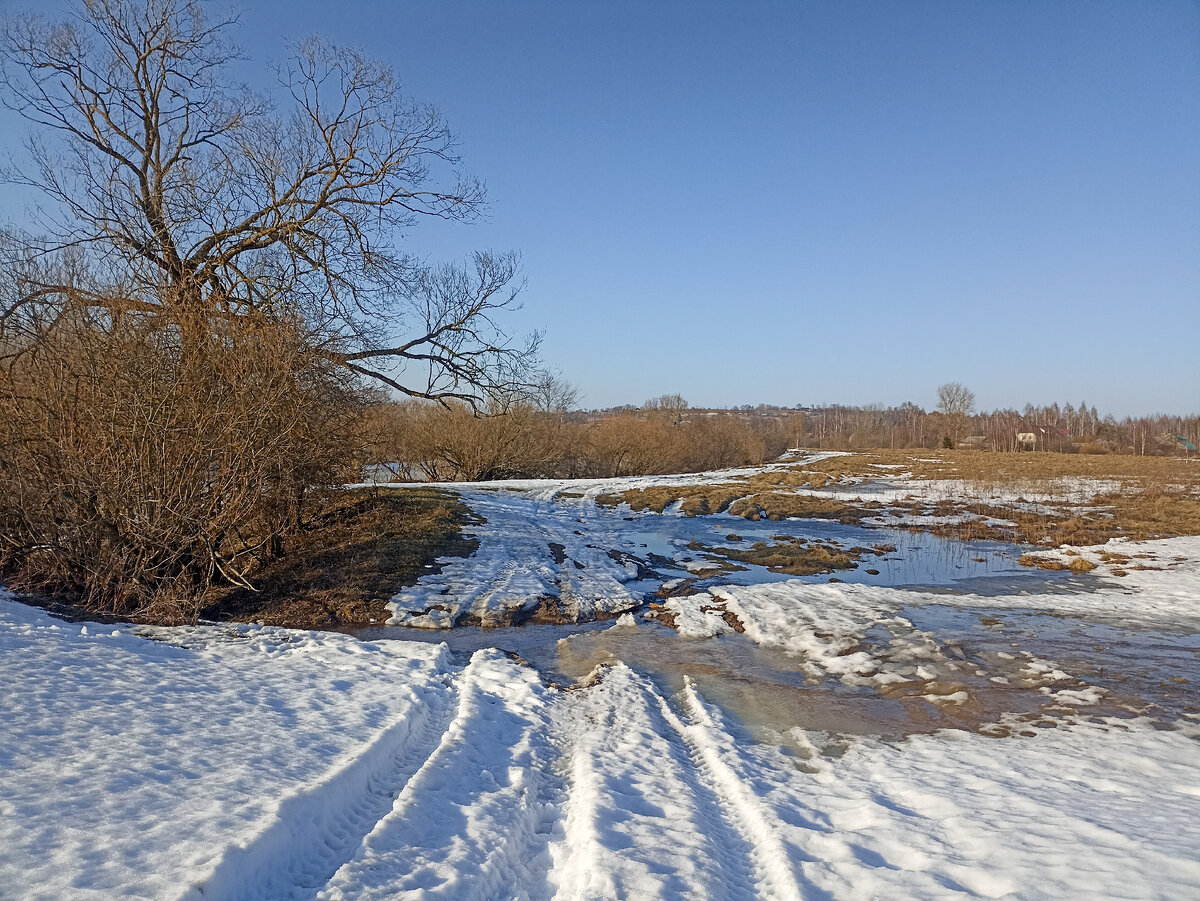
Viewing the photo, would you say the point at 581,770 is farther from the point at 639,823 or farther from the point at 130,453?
the point at 130,453

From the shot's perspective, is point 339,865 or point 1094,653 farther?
point 1094,653

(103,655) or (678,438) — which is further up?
(678,438)

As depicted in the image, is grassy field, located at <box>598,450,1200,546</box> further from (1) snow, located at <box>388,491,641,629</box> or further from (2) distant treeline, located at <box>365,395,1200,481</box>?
(2) distant treeline, located at <box>365,395,1200,481</box>

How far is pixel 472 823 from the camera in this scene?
4.04m

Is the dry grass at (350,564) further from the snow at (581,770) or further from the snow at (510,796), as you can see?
the snow at (510,796)

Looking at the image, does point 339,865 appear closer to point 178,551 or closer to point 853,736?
point 853,736

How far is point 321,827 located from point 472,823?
2.66ft

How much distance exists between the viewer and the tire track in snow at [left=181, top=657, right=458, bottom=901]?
313 cm

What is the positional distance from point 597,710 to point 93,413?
6871mm

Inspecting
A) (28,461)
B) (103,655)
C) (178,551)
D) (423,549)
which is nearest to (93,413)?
(28,461)

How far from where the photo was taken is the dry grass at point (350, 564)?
921cm

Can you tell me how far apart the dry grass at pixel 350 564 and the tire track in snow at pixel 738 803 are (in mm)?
4791

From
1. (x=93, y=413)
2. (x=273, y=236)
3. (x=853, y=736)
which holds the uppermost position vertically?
(x=273, y=236)

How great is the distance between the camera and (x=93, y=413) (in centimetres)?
835
